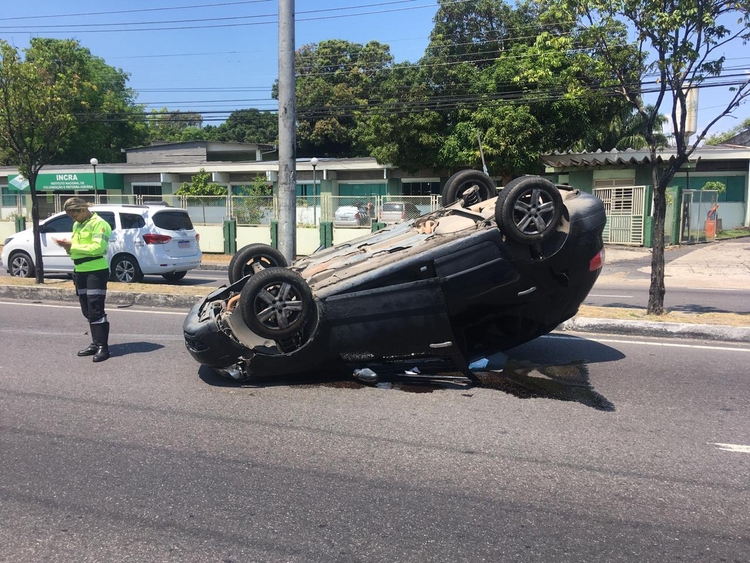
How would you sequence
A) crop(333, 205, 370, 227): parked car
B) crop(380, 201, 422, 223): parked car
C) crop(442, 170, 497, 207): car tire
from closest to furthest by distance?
crop(442, 170, 497, 207): car tire, crop(380, 201, 422, 223): parked car, crop(333, 205, 370, 227): parked car

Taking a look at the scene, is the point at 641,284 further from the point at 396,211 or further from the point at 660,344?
the point at 396,211

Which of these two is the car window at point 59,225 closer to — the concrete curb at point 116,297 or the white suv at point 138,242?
the white suv at point 138,242

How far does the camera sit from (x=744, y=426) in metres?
4.87

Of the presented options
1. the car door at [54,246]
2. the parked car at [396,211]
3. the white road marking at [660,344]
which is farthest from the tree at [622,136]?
the white road marking at [660,344]

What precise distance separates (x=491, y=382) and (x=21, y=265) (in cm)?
1262

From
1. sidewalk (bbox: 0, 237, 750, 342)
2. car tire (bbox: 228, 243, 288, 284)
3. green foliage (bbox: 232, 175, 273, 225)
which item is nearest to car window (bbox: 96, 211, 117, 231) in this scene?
sidewalk (bbox: 0, 237, 750, 342)

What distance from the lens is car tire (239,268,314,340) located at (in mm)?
5219

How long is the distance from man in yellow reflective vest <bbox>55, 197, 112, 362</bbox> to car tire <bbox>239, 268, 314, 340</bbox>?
8.10 ft

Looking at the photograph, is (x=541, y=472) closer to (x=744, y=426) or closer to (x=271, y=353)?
(x=744, y=426)

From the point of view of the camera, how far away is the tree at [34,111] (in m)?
12.0

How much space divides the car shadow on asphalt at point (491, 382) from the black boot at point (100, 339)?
4.07 ft

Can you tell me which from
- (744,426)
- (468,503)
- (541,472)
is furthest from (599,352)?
(468,503)

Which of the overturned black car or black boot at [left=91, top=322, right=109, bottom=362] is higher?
the overturned black car

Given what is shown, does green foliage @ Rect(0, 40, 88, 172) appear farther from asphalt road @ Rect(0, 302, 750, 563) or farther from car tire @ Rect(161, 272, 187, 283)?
asphalt road @ Rect(0, 302, 750, 563)
